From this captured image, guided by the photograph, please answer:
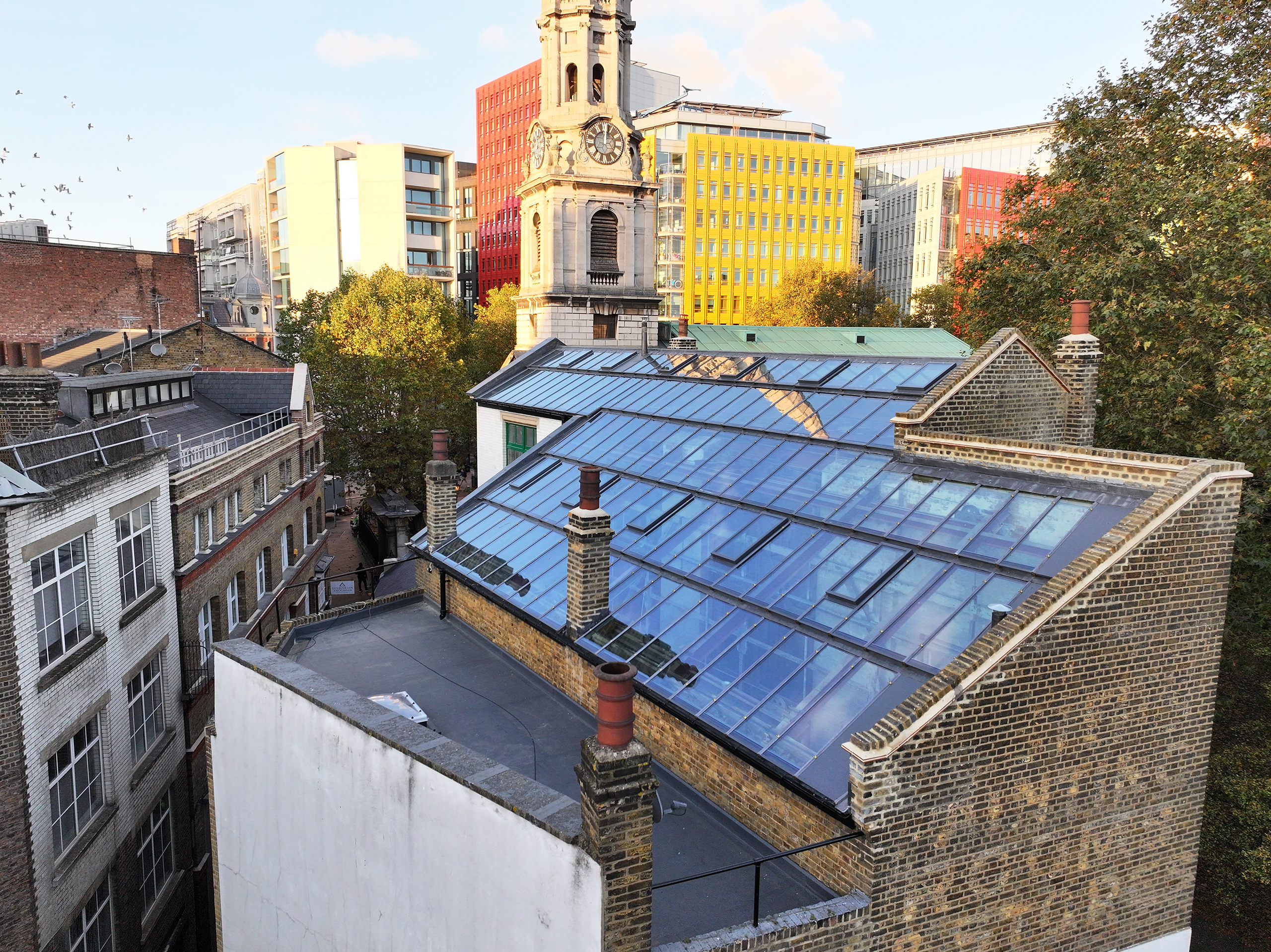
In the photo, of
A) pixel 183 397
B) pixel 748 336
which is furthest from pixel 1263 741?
pixel 748 336

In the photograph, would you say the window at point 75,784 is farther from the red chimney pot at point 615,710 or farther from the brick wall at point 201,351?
the brick wall at point 201,351

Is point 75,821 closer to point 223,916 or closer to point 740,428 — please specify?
point 223,916

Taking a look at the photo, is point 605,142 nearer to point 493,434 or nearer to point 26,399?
point 493,434

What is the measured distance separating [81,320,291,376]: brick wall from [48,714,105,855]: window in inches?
794

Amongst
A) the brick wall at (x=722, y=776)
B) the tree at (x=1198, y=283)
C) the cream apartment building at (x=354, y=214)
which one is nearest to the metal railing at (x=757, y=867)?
the brick wall at (x=722, y=776)

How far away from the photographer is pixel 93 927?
49.4 feet

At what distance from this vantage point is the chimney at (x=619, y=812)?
717 centimetres

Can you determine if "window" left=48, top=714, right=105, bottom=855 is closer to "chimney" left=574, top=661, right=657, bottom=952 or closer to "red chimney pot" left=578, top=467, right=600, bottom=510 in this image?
"red chimney pot" left=578, top=467, right=600, bottom=510

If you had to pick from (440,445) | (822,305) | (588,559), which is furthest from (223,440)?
(822,305)

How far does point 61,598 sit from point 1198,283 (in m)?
23.4

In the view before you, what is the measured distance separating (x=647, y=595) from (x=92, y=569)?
33.6ft

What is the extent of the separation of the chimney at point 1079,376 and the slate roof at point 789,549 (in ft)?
9.40

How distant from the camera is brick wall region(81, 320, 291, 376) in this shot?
109 ft

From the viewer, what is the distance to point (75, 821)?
572 inches
